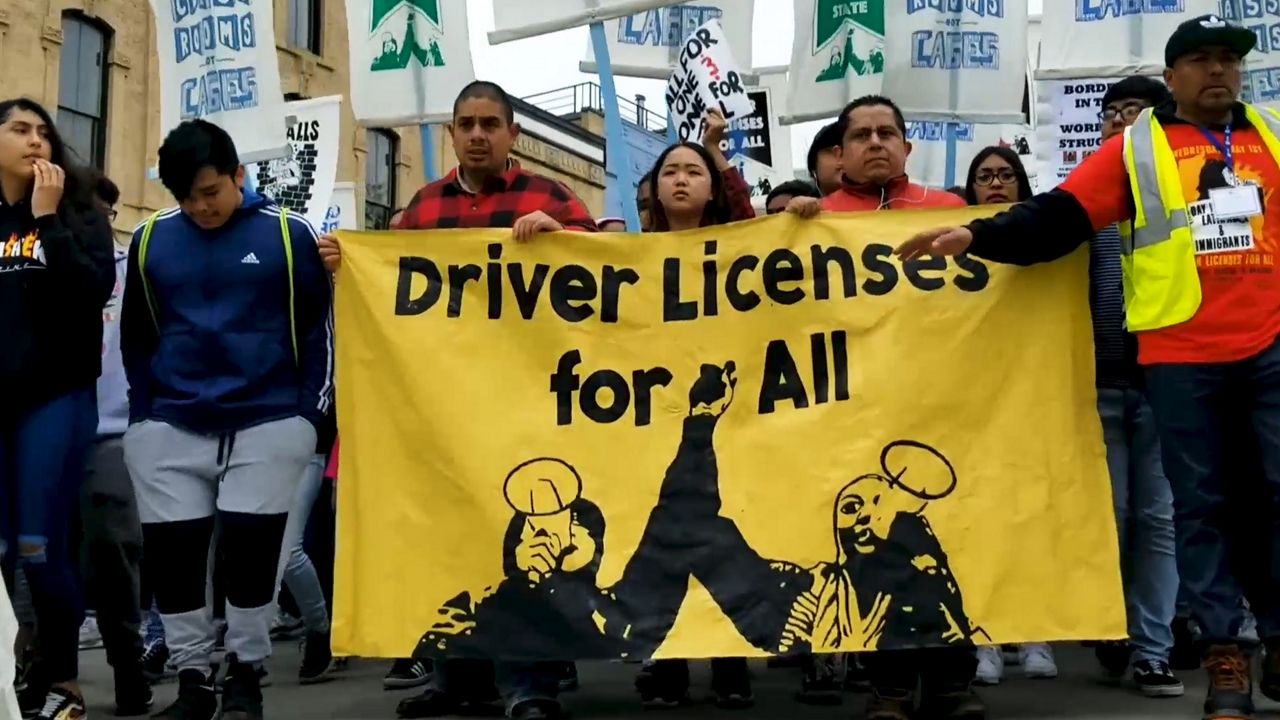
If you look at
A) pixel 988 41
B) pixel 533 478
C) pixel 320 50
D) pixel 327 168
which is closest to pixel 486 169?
pixel 533 478

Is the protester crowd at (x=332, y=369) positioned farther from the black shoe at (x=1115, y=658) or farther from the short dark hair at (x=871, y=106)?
the black shoe at (x=1115, y=658)

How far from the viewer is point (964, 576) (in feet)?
13.3

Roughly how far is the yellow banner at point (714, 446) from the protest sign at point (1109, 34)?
3.11 m

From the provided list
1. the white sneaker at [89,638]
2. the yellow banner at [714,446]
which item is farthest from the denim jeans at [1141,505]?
the white sneaker at [89,638]

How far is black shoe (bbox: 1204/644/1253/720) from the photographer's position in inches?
145

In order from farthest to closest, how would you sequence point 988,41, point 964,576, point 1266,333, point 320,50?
point 320,50 → point 988,41 → point 964,576 → point 1266,333

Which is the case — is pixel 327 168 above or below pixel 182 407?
above

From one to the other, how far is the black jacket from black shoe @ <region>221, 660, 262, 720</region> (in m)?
1.03

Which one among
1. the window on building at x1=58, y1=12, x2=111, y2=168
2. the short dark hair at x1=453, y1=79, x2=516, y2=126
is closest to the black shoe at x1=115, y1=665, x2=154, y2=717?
the short dark hair at x1=453, y1=79, x2=516, y2=126

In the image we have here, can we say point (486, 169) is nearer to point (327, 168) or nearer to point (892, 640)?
point (892, 640)

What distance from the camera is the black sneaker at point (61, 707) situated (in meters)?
4.15

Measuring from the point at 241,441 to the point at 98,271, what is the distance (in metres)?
0.73

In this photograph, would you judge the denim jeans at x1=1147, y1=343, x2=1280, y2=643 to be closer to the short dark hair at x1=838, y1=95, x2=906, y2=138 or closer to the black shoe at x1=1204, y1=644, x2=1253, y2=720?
the black shoe at x1=1204, y1=644, x2=1253, y2=720

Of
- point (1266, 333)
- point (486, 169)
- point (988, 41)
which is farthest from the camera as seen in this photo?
point (988, 41)
